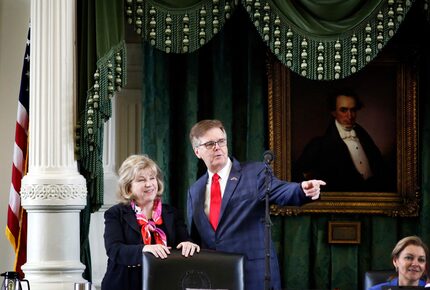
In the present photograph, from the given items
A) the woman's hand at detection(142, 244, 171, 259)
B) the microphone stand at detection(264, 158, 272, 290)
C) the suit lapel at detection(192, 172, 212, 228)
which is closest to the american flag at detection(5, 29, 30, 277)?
the suit lapel at detection(192, 172, 212, 228)

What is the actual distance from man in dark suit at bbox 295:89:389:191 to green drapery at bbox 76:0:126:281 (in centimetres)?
157

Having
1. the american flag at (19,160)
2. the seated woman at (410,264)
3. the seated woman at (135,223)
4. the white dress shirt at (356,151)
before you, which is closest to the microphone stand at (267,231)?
the seated woman at (135,223)

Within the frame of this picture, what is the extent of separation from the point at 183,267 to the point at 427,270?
154 centimetres

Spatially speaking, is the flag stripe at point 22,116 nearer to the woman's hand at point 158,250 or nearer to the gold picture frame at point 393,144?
the gold picture frame at point 393,144

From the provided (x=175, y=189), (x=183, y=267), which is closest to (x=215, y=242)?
(x=183, y=267)

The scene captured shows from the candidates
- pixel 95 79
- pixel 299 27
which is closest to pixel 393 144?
pixel 299 27

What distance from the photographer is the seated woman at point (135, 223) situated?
6.31 metres

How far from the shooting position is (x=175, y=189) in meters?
8.23

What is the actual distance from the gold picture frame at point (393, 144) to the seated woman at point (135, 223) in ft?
6.04

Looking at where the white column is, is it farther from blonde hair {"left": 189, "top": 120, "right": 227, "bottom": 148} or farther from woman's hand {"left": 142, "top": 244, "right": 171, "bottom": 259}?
woman's hand {"left": 142, "top": 244, "right": 171, "bottom": 259}

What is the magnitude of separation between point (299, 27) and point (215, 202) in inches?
50.6

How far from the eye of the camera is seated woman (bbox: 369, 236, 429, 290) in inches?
251

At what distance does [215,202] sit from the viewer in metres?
6.80

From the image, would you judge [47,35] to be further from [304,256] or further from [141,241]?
[304,256]
